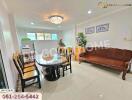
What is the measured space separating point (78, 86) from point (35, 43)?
6.74 m

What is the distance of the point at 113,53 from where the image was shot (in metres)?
3.82

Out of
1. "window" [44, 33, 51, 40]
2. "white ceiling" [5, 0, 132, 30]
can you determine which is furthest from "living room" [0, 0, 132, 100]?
"window" [44, 33, 51, 40]

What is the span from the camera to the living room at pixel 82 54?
86.5 inches

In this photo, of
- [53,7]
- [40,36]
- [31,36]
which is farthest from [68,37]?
[53,7]

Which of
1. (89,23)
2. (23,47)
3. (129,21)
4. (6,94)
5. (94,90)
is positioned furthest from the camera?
(23,47)

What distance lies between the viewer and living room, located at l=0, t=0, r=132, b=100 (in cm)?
220

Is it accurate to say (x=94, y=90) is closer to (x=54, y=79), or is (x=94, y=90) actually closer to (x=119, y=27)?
(x=54, y=79)

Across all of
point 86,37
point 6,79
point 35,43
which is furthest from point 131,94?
point 35,43

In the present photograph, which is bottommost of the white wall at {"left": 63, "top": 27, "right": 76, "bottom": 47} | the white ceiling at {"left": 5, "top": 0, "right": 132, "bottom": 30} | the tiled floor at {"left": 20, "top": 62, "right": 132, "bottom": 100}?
the tiled floor at {"left": 20, "top": 62, "right": 132, "bottom": 100}

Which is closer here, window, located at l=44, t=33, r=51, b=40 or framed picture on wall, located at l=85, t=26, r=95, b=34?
framed picture on wall, located at l=85, t=26, r=95, b=34

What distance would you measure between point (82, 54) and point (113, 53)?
1541 millimetres

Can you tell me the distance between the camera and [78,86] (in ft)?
8.24

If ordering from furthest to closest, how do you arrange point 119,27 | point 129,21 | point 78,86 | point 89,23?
point 89,23 < point 119,27 < point 129,21 < point 78,86

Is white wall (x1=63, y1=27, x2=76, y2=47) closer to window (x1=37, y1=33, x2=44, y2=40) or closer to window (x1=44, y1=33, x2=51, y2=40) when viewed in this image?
window (x1=44, y1=33, x2=51, y2=40)
